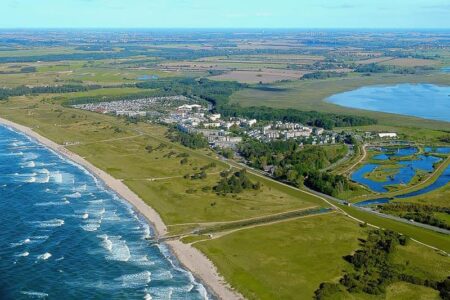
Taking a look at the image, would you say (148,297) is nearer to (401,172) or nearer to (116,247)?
(116,247)

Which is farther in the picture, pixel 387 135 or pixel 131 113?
pixel 131 113

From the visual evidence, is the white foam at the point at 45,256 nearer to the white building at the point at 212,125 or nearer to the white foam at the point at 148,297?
the white foam at the point at 148,297

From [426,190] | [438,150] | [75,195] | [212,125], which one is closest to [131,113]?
[212,125]

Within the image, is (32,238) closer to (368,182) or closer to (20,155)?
(20,155)

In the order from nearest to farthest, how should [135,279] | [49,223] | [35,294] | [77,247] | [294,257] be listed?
[35,294], [135,279], [294,257], [77,247], [49,223]

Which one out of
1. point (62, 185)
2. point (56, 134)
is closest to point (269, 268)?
point (62, 185)
